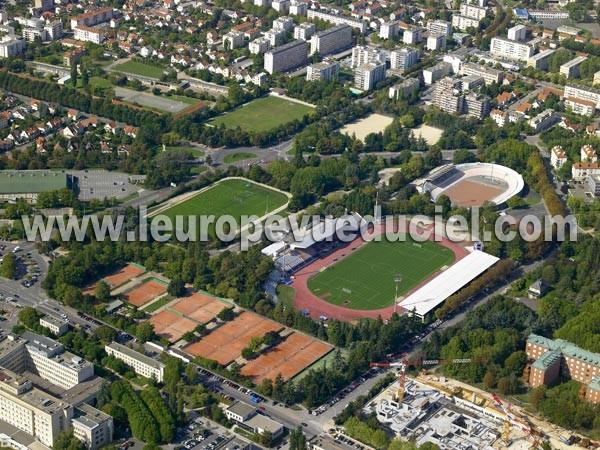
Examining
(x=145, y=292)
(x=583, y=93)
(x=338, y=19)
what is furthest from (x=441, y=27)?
(x=145, y=292)

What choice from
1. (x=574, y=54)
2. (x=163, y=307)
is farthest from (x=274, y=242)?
(x=574, y=54)

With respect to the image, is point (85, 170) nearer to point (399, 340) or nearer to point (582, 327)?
point (399, 340)

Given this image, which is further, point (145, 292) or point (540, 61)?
point (540, 61)

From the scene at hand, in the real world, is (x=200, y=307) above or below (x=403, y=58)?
below

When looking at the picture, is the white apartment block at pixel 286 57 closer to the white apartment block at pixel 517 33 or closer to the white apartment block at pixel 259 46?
the white apartment block at pixel 259 46

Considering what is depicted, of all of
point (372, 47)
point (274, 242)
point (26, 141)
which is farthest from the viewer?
point (372, 47)

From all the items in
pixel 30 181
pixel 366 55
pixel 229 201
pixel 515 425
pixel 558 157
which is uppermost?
pixel 366 55

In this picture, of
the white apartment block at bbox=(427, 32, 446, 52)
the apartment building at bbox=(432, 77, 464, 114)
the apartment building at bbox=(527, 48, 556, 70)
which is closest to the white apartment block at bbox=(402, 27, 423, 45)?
the white apartment block at bbox=(427, 32, 446, 52)

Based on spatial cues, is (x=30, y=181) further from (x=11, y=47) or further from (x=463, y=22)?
(x=463, y=22)
